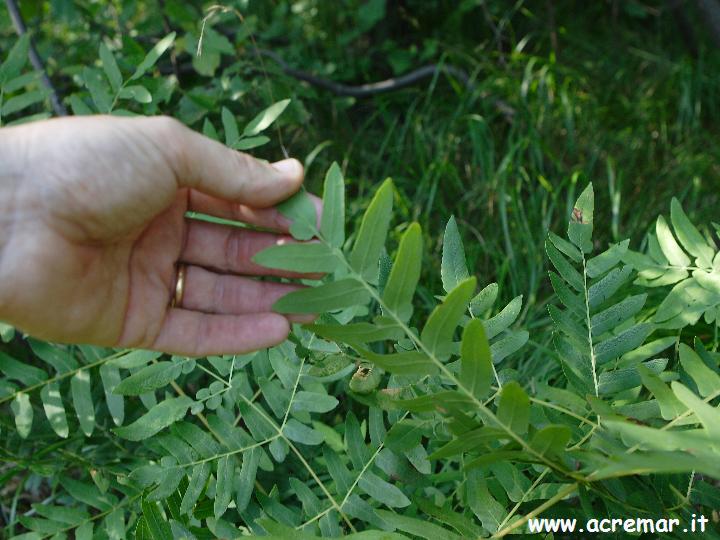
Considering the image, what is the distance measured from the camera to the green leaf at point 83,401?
150 centimetres

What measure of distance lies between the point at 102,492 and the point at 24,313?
52cm

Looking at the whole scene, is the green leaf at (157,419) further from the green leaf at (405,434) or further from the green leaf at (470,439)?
the green leaf at (470,439)

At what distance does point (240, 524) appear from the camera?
1.59 m

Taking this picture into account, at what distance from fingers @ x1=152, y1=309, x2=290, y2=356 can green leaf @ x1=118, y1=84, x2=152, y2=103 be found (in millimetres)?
604

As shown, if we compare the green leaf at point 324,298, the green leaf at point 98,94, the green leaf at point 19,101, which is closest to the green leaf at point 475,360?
the green leaf at point 324,298

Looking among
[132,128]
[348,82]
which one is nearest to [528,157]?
[348,82]

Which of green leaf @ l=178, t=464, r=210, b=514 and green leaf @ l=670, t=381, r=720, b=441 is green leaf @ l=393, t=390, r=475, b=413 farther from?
green leaf @ l=178, t=464, r=210, b=514

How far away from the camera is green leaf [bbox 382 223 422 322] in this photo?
2.80ft

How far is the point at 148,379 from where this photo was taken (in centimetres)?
140

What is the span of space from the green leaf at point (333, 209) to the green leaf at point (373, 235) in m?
0.05

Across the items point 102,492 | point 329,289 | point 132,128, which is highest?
point 132,128

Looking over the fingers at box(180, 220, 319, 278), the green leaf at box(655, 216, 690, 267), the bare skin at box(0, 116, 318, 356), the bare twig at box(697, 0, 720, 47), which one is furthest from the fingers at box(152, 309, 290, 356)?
the bare twig at box(697, 0, 720, 47)

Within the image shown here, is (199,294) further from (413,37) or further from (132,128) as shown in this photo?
(413,37)

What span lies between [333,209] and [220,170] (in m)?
0.28
